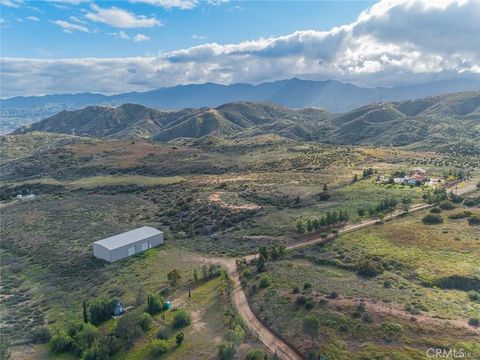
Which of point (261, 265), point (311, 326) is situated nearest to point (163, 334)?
point (311, 326)

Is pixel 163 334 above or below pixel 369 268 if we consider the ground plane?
below

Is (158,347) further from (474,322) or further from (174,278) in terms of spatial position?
(474,322)

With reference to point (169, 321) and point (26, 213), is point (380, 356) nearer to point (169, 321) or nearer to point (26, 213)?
point (169, 321)

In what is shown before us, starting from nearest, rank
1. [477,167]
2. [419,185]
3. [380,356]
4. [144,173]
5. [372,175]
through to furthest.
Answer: [380,356] < [419,185] < [372,175] < [477,167] < [144,173]

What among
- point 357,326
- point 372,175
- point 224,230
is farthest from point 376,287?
point 372,175

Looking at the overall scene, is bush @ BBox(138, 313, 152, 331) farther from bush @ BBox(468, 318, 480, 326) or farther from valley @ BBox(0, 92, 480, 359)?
bush @ BBox(468, 318, 480, 326)

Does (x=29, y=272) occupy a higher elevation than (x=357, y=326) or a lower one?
lower
